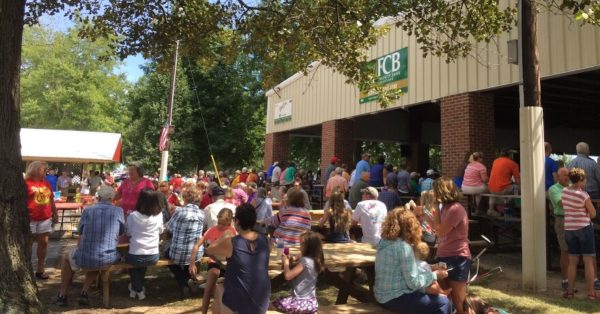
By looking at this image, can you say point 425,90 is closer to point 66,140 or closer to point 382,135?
point 382,135

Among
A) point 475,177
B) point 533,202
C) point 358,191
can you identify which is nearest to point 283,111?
point 358,191

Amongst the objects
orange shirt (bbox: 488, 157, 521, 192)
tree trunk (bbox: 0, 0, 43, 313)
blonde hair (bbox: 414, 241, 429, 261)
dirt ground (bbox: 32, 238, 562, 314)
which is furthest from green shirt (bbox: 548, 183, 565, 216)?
tree trunk (bbox: 0, 0, 43, 313)

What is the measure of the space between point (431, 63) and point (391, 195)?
13.2 ft

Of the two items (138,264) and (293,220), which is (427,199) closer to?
(293,220)

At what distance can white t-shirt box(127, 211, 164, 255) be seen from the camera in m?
5.59

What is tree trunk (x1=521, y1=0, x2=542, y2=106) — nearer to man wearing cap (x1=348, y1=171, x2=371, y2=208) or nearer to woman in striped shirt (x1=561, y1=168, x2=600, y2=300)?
woman in striped shirt (x1=561, y1=168, x2=600, y2=300)

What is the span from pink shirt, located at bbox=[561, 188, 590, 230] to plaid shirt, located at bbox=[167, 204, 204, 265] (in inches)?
185

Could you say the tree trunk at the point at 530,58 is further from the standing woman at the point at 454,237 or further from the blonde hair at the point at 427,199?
the standing woman at the point at 454,237

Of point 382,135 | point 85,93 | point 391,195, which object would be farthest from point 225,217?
point 85,93

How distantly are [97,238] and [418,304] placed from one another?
3731 mm

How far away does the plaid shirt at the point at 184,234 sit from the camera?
5.87 metres

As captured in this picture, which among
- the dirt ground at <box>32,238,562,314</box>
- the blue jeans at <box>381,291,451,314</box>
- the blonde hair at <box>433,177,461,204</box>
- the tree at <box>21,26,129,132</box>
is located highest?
the tree at <box>21,26,129,132</box>

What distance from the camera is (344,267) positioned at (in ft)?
15.7

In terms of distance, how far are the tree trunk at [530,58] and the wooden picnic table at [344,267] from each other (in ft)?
10.8
